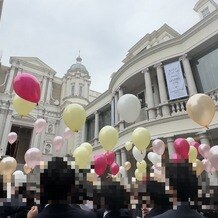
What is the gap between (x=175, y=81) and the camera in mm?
11398

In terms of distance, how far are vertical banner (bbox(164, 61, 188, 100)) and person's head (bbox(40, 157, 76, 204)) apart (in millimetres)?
9548

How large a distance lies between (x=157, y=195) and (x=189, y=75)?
28.9ft

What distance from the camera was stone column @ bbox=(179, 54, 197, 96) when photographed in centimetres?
1084

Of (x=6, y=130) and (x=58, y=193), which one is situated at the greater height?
(x=6, y=130)

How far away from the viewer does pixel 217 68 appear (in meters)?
11.0

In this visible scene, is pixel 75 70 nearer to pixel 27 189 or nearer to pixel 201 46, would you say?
pixel 201 46

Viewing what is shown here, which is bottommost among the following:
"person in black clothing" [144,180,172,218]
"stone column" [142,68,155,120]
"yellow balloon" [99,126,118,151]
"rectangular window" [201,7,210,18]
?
"person in black clothing" [144,180,172,218]

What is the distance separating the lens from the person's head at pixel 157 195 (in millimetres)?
3294

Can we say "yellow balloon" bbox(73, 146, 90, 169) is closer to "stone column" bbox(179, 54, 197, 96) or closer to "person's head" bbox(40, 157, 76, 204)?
"person's head" bbox(40, 157, 76, 204)

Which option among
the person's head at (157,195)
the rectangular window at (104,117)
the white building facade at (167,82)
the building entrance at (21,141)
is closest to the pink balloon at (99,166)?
the person's head at (157,195)

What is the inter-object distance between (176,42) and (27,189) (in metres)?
10.9

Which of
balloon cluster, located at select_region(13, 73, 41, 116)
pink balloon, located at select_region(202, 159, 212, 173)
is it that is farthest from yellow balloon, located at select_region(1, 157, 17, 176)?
pink balloon, located at select_region(202, 159, 212, 173)

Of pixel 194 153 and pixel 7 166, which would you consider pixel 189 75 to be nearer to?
pixel 194 153

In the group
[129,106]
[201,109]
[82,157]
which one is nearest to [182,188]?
[201,109]
